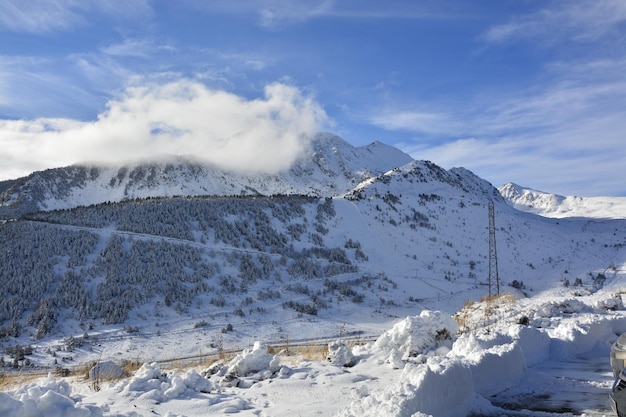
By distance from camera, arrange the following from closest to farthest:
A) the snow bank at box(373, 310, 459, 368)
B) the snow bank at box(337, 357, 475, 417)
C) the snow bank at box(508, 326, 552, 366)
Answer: the snow bank at box(337, 357, 475, 417) < the snow bank at box(373, 310, 459, 368) < the snow bank at box(508, 326, 552, 366)

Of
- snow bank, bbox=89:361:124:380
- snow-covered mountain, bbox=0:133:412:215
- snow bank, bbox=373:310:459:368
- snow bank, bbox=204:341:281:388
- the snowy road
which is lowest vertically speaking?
snow bank, bbox=89:361:124:380

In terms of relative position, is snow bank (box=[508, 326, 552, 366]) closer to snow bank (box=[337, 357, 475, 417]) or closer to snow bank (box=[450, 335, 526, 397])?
snow bank (box=[450, 335, 526, 397])

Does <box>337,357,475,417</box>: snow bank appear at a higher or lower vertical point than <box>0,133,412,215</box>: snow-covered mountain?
lower

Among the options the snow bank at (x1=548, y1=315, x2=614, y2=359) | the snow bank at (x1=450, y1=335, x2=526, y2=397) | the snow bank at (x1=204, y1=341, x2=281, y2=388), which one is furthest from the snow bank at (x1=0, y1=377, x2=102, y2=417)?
the snow bank at (x1=548, y1=315, x2=614, y2=359)

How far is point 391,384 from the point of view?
6.69 m

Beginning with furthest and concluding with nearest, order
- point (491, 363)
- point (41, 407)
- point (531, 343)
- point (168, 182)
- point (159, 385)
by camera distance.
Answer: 1. point (168, 182)
2. point (531, 343)
3. point (491, 363)
4. point (159, 385)
5. point (41, 407)

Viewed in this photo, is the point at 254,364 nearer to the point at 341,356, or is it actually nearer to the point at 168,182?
the point at 341,356

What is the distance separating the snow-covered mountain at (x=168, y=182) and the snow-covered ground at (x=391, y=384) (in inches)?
3753

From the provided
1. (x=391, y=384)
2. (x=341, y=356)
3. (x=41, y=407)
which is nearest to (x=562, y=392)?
(x=391, y=384)

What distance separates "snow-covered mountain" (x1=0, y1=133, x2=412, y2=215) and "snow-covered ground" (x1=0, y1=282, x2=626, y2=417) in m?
95.3

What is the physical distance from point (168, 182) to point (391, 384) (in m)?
112

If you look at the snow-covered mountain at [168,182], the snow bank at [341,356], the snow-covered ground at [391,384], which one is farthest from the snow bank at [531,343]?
the snow-covered mountain at [168,182]

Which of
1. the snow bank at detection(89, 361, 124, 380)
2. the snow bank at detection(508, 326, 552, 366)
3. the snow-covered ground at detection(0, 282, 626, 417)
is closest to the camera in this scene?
the snow-covered ground at detection(0, 282, 626, 417)

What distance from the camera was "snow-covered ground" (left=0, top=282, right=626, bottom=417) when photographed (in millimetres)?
5961
